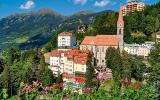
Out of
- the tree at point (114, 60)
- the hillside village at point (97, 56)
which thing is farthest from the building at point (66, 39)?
the tree at point (114, 60)

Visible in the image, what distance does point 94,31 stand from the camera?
87.6 meters

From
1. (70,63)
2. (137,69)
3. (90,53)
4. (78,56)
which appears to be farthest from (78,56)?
(137,69)

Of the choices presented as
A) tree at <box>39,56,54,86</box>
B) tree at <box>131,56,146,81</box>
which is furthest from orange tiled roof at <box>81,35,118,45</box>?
tree at <box>131,56,146,81</box>

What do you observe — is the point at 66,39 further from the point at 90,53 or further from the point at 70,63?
the point at 70,63

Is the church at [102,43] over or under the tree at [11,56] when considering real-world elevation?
over

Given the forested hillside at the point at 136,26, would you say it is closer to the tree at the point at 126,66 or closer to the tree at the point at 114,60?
the tree at the point at 114,60

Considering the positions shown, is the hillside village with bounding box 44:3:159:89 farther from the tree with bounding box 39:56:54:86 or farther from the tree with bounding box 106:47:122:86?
the tree with bounding box 39:56:54:86

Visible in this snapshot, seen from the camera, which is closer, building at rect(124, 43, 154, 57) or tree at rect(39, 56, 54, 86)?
tree at rect(39, 56, 54, 86)

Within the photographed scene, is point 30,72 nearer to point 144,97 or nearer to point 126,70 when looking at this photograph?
point 126,70

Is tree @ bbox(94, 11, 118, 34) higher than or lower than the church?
higher

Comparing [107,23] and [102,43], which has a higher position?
[107,23]

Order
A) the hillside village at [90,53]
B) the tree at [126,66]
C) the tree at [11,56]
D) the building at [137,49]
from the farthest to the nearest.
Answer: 1. the tree at [11,56]
2. the building at [137,49]
3. the hillside village at [90,53]
4. the tree at [126,66]

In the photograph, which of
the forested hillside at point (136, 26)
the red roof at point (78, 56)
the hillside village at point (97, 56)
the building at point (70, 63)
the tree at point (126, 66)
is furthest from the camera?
the forested hillside at point (136, 26)

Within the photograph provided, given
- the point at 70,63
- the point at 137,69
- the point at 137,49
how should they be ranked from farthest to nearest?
the point at 137,49 → the point at 70,63 → the point at 137,69
